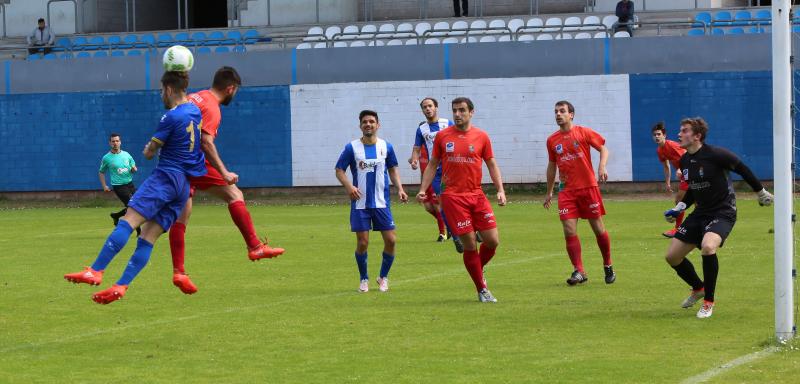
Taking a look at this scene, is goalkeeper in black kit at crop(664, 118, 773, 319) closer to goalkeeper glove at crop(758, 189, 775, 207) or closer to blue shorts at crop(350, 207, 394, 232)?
goalkeeper glove at crop(758, 189, 775, 207)

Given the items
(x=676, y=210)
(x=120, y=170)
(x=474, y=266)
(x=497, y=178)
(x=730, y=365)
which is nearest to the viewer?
(x=730, y=365)

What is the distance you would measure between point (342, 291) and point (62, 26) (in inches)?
1221

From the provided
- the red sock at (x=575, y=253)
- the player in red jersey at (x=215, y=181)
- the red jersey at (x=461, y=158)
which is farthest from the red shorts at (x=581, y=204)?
the player in red jersey at (x=215, y=181)

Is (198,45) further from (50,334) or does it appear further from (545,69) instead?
(50,334)

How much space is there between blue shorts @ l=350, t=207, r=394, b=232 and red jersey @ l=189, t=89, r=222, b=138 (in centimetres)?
280

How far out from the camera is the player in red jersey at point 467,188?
12.6 meters

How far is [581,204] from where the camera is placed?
14.4m

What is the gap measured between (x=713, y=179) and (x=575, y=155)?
3.16 m

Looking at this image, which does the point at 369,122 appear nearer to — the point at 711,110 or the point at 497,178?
the point at 497,178

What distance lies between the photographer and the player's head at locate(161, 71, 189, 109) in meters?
10.6

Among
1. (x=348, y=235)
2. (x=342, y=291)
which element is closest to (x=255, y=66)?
(x=348, y=235)

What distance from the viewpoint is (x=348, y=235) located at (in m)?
22.6

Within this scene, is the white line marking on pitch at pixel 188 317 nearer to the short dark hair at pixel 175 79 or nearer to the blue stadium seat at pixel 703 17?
the short dark hair at pixel 175 79

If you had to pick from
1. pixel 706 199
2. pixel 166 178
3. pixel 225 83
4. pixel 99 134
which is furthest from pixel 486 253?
pixel 99 134
